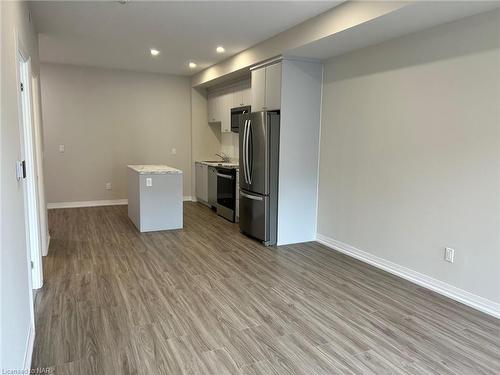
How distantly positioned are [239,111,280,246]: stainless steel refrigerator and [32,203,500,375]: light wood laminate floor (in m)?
0.43

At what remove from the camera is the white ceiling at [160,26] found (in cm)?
341

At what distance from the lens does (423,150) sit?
3342mm

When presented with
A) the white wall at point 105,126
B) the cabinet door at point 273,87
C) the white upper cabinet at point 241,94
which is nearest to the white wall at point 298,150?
the cabinet door at point 273,87

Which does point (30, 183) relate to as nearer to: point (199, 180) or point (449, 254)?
point (449, 254)

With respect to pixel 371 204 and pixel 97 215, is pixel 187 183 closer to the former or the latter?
pixel 97 215

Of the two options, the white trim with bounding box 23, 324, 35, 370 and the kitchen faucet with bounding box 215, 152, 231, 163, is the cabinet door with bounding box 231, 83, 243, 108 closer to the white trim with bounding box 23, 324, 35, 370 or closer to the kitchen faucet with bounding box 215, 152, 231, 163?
the kitchen faucet with bounding box 215, 152, 231, 163

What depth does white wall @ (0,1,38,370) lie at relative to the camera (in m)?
1.53

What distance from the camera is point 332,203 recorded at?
14.8ft

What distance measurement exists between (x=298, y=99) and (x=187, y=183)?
4.03 metres

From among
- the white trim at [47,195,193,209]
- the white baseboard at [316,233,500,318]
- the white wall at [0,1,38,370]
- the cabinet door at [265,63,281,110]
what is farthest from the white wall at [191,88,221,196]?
the white wall at [0,1,38,370]

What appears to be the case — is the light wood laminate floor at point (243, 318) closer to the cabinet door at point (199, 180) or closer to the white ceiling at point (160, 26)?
the white ceiling at point (160, 26)

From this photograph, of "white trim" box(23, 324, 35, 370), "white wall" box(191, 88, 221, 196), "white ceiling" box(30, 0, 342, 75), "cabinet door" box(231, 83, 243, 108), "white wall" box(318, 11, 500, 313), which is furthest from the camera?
"white wall" box(191, 88, 221, 196)

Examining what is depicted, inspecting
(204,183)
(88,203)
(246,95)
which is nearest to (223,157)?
(204,183)

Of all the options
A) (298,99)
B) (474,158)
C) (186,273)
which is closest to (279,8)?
(298,99)
